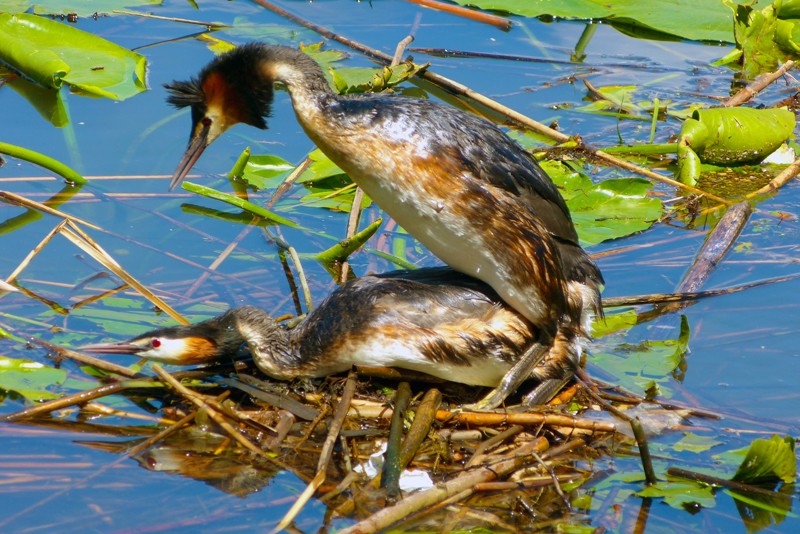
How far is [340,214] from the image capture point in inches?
269

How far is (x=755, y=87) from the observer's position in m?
8.35

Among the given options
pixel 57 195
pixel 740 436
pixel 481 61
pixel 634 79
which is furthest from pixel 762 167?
pixel 57 195

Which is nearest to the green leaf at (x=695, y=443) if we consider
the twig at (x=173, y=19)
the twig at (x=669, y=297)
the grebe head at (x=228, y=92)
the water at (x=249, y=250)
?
the water at (x=249, y=250)

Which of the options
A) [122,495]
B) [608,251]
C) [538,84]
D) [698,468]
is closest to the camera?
[122,495]

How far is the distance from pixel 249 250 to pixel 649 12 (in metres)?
4.83

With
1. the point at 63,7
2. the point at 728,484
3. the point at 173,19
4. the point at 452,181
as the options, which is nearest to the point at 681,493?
the point at 728,484

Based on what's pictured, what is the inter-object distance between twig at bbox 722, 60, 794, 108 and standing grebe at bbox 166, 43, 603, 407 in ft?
10.7

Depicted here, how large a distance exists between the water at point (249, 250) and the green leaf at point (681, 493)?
0.06 m

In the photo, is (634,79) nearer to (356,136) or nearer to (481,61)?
(481,61)

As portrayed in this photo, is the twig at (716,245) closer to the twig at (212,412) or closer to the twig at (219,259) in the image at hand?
the twig at (219,259)

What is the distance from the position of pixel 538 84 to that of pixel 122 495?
5463mm

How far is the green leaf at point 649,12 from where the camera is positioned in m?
9.36

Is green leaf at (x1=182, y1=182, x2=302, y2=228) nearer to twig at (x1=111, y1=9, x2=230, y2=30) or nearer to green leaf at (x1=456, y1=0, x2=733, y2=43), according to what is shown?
twig at (x1=111, y1=9, x2=230, y2=30)

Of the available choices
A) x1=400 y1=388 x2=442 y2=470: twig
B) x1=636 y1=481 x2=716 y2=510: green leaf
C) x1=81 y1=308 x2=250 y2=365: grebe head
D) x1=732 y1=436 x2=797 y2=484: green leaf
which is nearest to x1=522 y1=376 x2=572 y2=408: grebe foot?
x1=400 y1=388 x2=442 y2=470: twig
